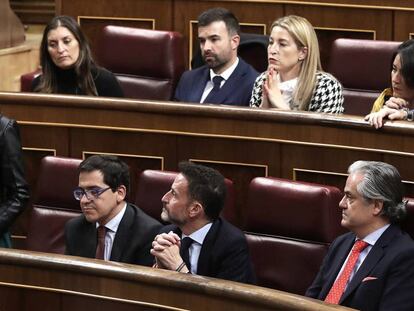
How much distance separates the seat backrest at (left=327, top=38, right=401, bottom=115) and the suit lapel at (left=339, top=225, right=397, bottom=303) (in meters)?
0.51

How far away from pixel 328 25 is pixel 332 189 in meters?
0.61

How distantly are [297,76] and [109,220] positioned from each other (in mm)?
353

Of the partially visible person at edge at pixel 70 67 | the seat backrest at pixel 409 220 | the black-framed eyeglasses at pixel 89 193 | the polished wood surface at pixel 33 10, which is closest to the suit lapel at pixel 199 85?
the partially visible person at edge at pixel 70 67

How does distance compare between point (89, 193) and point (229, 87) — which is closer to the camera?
point (89, 193)

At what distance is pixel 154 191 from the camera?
1445 mm

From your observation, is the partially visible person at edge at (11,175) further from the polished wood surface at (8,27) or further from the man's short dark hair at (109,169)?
the polished wood surface at (8,27)

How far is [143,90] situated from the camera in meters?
1.87

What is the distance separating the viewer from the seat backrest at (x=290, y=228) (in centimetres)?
134

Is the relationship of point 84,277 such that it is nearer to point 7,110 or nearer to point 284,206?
point 284,206

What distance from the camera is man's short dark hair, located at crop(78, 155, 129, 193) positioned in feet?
4.60

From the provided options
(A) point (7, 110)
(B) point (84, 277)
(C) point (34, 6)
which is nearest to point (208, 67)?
(A) point (7, 110)

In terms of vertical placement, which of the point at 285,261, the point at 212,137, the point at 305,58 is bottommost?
the point at 285,261

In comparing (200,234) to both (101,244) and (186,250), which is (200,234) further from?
(101,244)

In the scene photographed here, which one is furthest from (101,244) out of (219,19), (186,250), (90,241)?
(219,19)
